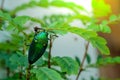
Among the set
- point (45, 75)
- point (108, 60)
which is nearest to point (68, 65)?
point (45, 75)

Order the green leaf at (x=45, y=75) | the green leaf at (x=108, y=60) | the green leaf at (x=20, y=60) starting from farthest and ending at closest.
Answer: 1. the green leaf at (x=108, y=60)
2. the green leaf at (x=20, y=60)
3. the green leaf at (x=45, y=75)

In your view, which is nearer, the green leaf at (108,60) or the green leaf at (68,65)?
the green leaf at (68,65)

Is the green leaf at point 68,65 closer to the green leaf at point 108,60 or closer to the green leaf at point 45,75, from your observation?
the green leaf at point 45,75

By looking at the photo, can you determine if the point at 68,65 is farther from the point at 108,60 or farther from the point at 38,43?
the point at 108,60

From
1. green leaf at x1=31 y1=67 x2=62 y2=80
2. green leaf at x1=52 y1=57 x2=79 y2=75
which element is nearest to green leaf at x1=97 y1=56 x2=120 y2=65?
green leaf at x1=52 y1=57 x2=79 y2=75

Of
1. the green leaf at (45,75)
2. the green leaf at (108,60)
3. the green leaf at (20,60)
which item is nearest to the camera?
the green leaf at (45,75)

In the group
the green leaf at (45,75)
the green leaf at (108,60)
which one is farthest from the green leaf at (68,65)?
the green leaf at (108,60)

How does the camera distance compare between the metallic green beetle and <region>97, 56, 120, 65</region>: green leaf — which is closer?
the metallic green beetle

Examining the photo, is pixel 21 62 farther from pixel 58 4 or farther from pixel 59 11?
pixel 59 11

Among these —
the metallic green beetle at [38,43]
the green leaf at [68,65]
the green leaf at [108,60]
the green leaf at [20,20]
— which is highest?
the green leaf at [20,20]

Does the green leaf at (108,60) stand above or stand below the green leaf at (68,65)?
below

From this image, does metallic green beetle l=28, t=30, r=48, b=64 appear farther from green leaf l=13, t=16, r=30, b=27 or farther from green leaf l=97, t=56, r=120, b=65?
green leaf l=97, t=56, r=120, b=65
